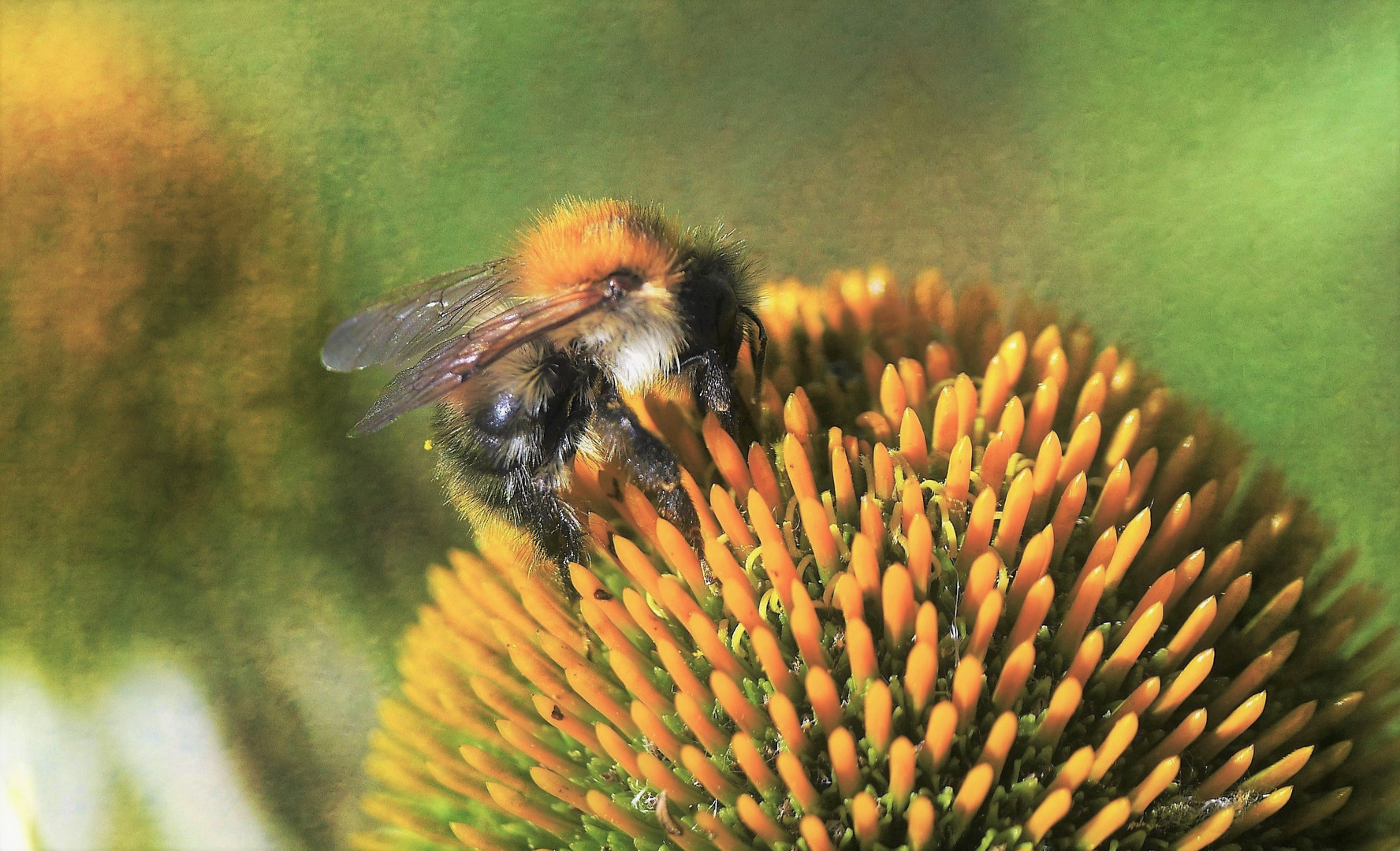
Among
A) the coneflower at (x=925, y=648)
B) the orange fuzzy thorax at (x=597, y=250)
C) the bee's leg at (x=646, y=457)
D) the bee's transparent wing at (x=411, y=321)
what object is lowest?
the coneflower at (x=925, y=648)

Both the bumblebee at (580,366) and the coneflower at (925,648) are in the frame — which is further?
the bumblebee at (580,366)

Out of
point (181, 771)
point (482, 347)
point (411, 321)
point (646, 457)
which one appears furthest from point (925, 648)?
point (181, 771)

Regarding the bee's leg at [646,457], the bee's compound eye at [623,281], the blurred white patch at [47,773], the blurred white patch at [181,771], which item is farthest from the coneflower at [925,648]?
the blurred white patch at [47,773]

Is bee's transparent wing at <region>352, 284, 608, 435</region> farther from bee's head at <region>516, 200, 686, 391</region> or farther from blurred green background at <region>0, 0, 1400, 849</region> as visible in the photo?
blurred green background at <region>0, 0, 1400, 849</region>

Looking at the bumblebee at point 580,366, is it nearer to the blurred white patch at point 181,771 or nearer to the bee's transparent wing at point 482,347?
the bee's transparent wing at point 482,347

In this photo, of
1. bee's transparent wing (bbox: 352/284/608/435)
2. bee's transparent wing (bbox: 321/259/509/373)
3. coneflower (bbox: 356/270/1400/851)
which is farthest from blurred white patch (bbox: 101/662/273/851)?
bee's transparent wing (bbox: 352/284/608/435)

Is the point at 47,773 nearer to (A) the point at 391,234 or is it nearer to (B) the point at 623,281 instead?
(A) the point at 391,234
